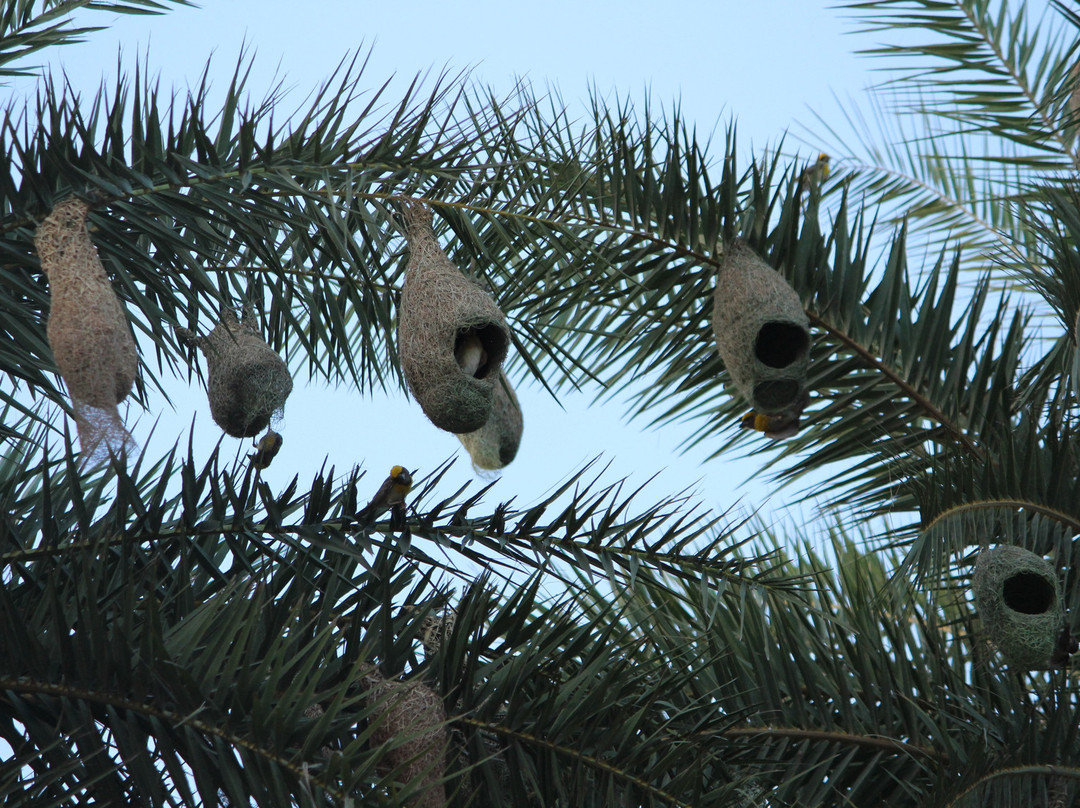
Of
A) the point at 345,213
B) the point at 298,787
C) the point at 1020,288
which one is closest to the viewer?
the point at 298,787

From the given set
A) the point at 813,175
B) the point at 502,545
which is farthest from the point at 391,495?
the point at 813,175

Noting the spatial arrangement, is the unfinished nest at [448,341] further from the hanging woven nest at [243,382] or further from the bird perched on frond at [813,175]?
the bird perched on frond at [813,175]

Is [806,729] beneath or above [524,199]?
beneath

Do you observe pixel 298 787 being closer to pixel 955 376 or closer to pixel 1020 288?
pixel 955 376

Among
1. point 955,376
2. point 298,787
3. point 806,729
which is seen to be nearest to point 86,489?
point 298,787

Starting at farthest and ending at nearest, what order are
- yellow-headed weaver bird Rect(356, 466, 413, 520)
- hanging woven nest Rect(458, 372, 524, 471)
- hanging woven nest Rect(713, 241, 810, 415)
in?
hanging woven nest Rect(458, 372, 524, 471), hanging woven nest Rect(713, 241, 810, 415), yellow-headed weaver bird Rect(356, 466, 413, 520)

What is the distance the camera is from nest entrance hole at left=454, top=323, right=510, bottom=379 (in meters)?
3.85

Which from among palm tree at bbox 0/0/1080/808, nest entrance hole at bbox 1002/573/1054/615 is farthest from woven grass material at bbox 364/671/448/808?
nest entrance hole at bbox 1002/573/1054/615

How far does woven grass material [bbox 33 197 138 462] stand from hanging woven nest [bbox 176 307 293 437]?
0.98m

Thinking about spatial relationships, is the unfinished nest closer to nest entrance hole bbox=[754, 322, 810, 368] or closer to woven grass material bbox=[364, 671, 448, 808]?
woven grass material bbox=[364, 671, 448, 808]

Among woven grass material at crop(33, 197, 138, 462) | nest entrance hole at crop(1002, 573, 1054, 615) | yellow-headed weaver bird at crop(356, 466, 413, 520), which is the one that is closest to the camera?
woven grass material at crop(33, 197, 138, 462)

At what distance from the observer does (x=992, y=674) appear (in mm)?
4844

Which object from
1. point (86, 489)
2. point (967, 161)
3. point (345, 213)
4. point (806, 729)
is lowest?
point (806, 729)

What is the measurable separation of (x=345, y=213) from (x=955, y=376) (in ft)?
8.32
